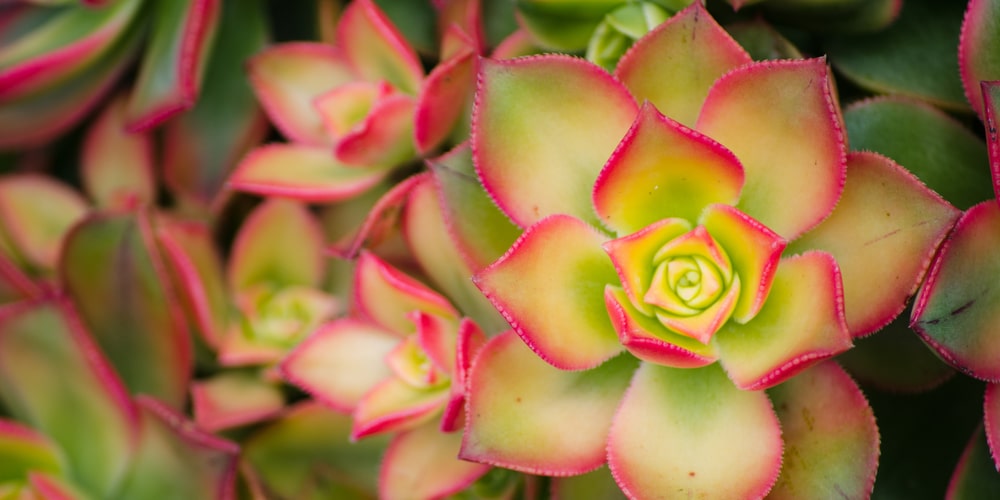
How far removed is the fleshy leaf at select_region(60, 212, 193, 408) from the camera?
0.79 m

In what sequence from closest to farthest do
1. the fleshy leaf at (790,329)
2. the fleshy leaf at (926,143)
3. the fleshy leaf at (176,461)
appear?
the fleshy leaf at (790,329) < the fleshy leaf at (926,143) < the fleshy leaf at (176,461)

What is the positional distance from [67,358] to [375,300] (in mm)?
294

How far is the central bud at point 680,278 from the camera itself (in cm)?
56

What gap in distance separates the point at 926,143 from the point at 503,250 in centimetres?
28

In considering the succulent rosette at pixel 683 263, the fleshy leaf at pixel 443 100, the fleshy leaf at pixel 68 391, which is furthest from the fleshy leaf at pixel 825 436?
the fleshy leaf at pixel 68 391

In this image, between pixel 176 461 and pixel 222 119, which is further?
pixel 222 119

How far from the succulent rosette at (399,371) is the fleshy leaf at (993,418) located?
1.01 ft

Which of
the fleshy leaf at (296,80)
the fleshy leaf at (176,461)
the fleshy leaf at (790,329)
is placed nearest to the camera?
the fleshy leaf at (790,329)

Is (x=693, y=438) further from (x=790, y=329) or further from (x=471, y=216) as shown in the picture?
(x=471, y=216)

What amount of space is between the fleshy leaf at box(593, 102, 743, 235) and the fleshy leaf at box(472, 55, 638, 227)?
0.03 meters

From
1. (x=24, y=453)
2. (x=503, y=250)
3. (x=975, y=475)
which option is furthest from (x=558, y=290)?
(x=24, y=453)

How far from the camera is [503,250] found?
624 millimetres

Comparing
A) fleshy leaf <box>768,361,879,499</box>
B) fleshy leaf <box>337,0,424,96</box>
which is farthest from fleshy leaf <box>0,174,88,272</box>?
fleshy leaf <box>768,361,879,499</box>

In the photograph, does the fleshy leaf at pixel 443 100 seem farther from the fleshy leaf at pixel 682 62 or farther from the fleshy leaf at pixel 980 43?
the fleshy leaf at pixel 980 43
